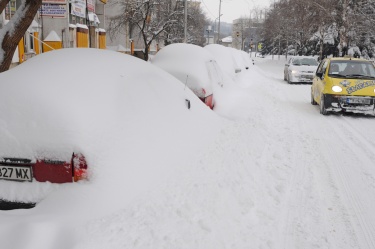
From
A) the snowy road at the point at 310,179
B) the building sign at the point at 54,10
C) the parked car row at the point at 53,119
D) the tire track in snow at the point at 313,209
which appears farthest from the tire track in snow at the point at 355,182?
the building sign at the point at 54,10

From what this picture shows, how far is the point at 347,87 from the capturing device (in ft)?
32.0

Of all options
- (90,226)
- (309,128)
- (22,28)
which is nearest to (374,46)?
(309,128)

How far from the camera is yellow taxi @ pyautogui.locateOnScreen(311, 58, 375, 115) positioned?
31.7ft

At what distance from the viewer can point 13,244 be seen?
2873mm

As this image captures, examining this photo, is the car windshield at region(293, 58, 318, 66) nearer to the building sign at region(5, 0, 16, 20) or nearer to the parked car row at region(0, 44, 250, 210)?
the building sign at region(5, 0, 16, 20)

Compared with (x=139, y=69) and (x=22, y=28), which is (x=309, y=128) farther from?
(x=22, y=28)

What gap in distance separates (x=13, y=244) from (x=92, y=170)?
84 cm

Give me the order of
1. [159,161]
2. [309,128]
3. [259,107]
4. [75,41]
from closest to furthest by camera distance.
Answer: [159,161] → [309,128] → [259,107] → [75,41]

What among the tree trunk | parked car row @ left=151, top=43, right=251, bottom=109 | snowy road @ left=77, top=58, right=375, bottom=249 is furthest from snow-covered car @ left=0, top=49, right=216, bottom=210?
parked car row @ left=151, top=43, right=251, bottom=109

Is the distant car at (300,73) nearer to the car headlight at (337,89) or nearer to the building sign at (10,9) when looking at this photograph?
the car headlight at (337,89)

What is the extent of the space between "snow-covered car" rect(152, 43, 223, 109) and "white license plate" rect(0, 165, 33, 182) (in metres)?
4.85

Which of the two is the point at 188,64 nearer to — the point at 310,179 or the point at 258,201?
the point at 310,179

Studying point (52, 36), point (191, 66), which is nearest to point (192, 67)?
point (191, 66)

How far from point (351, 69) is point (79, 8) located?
17.4 meters
